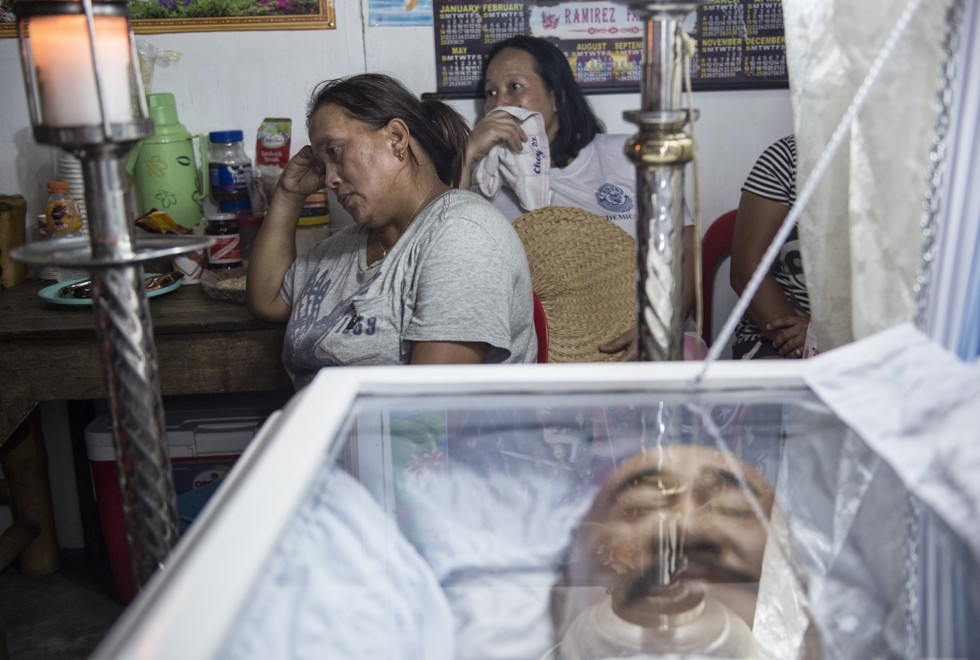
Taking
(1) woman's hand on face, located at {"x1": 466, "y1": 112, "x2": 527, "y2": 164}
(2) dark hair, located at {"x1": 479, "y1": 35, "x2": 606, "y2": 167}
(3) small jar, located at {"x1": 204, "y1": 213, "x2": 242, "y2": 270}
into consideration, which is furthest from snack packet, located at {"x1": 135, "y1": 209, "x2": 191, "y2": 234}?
(2) dark hair, located at {"x1": 479, "y1": 35, "x2": 606, "y2": 167}

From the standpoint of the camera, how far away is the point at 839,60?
86 cm

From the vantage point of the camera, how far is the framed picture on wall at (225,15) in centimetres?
262

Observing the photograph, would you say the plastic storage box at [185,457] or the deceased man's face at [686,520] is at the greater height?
the deceased man's face at [686,520]

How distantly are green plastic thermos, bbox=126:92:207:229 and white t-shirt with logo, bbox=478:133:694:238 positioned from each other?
102 cm

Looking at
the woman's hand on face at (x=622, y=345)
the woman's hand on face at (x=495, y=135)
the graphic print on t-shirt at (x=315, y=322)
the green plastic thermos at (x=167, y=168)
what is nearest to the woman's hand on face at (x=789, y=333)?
the woman's hand on face at (x=622, y=345)

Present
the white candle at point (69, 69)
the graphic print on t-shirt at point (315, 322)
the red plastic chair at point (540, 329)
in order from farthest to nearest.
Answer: the red plastic chair at point (540, 329) → the graphic print on t-shirt at point (315, 322) → the white candle at point (69, 69)

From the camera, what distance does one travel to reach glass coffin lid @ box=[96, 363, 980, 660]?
0.67m

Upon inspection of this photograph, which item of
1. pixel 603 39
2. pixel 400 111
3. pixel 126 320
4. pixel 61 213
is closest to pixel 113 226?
pixel 126 320

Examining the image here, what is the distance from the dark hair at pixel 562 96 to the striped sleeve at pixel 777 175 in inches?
21.0

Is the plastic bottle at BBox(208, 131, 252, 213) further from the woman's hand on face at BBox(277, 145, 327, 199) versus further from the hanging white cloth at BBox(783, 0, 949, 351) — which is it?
the hanging white cloth at BBox(783, 0, 949, 351)

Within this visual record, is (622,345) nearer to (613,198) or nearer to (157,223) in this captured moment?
(613,198)

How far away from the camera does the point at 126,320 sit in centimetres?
63

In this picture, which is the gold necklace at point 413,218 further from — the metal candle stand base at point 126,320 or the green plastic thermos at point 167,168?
the metal candle stand base at point 126,320

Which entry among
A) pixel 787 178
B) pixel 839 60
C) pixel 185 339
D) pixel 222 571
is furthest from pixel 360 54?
pixel 222 571
